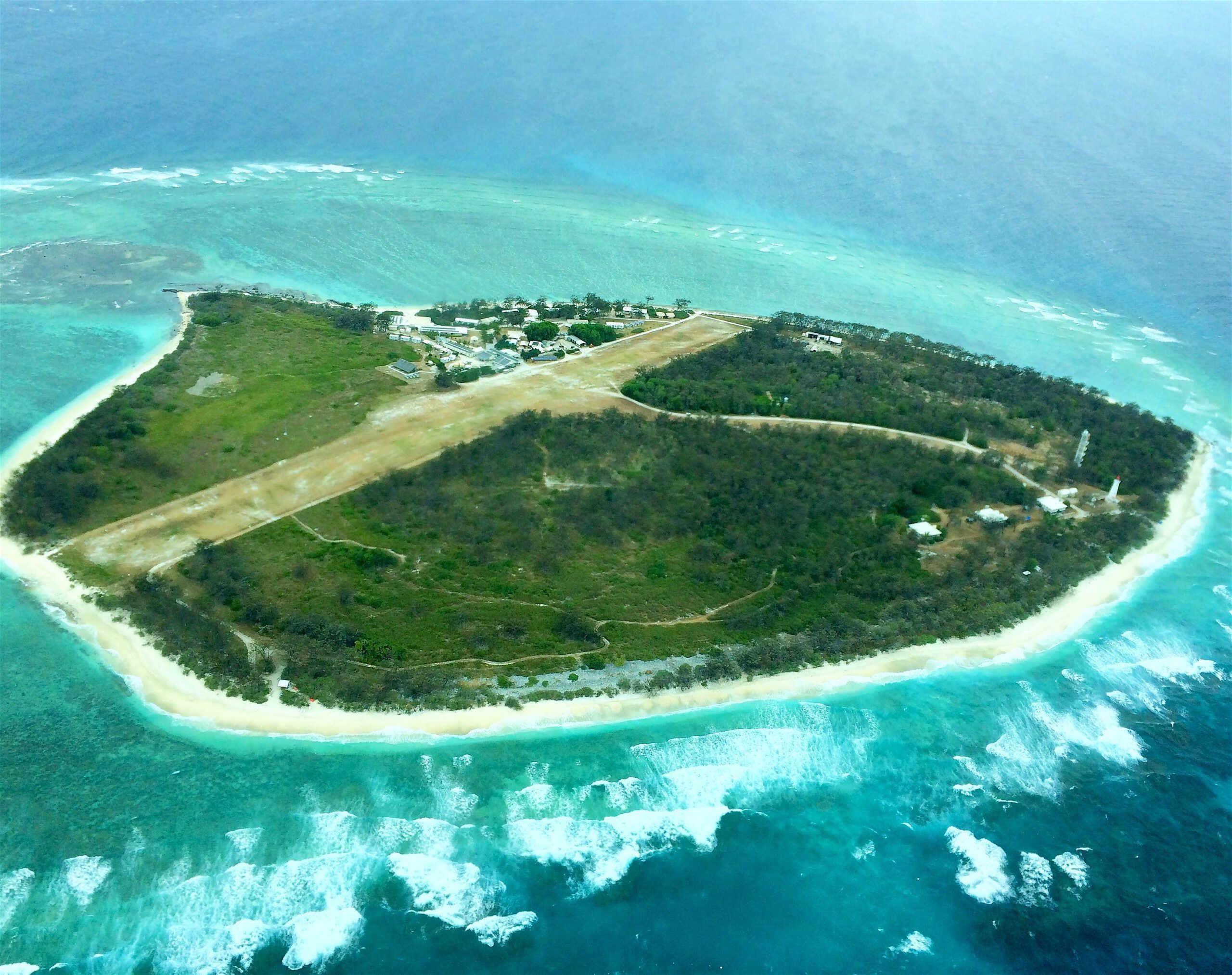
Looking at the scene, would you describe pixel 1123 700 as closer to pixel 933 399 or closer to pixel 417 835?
pixel 933 399

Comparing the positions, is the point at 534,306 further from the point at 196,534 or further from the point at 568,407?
the point at 196,534

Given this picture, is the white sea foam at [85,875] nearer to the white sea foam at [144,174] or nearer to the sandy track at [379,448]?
the sandy track at [379,448]

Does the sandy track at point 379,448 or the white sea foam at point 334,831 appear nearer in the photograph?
the white sea foam at point 334,831

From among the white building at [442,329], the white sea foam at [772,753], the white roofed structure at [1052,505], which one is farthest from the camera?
the white building at [442,329]

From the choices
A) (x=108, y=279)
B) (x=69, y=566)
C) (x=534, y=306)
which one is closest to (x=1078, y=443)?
(x=534, y=306)

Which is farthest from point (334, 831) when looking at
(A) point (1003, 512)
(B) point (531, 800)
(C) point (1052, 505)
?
(C) point (1052, 505)

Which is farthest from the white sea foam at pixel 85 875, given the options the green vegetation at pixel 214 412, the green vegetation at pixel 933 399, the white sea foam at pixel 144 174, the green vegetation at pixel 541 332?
the white sea foam at pixel 144 174

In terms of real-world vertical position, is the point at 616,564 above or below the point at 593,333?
below
